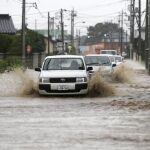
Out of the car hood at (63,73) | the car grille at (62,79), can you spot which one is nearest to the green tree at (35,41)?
the car hood at (63,73)

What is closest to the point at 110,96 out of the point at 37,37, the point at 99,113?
the point at 99,113

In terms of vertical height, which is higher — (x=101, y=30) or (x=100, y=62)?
(x=101, y=30)

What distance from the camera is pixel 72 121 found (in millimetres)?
13594

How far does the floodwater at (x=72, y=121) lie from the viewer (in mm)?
10438

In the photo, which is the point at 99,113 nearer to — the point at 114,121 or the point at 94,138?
the point at 114,121

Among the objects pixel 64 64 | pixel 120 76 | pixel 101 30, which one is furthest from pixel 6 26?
pixel 101 30

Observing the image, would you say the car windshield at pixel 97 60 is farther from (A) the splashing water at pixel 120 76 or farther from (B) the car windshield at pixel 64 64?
(B) the car windshield at pixel 64 64

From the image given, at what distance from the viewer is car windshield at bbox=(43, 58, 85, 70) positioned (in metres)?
21.2

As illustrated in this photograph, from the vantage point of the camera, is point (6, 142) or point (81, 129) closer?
point (6, 142)

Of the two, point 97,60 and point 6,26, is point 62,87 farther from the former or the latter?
point 6,26

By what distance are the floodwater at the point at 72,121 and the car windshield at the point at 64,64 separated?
0.95 meters

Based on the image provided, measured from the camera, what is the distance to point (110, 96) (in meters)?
20.8

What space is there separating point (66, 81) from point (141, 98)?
268cm

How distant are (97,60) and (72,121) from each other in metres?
17.1
